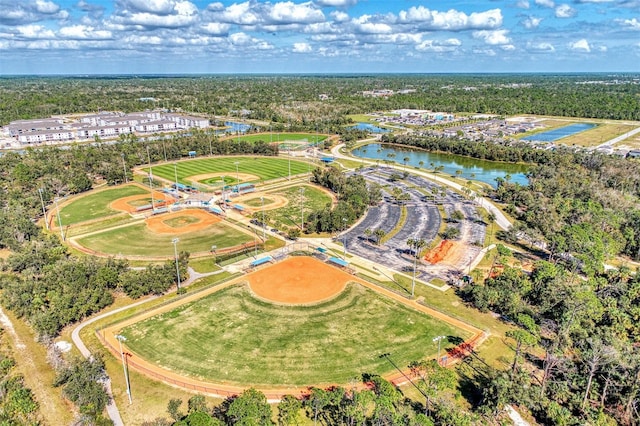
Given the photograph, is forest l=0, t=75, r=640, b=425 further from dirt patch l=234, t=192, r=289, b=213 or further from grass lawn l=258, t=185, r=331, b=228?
dirt patch l=234, t=192, r=289, b=213

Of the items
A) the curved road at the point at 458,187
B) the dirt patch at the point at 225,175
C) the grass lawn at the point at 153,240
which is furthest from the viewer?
the dirt patch at the point at 225,175

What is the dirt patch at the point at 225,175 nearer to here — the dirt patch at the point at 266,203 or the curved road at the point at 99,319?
the dirt patch at the point at 266,203

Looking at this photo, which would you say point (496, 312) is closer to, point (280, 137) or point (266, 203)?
point (266, 203)

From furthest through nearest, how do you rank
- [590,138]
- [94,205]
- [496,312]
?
1. [590,138]
2. [94,205]
3. [496,312]

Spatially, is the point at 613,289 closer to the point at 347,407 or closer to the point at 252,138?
the point at 347,407

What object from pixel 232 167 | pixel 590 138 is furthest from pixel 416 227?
pixel 590 138

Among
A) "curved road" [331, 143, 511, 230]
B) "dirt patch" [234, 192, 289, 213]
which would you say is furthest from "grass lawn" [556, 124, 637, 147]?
"dirt patch" [234, 192, 289, 213]

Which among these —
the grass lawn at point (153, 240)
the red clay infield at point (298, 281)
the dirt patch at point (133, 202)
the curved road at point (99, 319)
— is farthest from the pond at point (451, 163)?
the curved road at point (99, 319)
